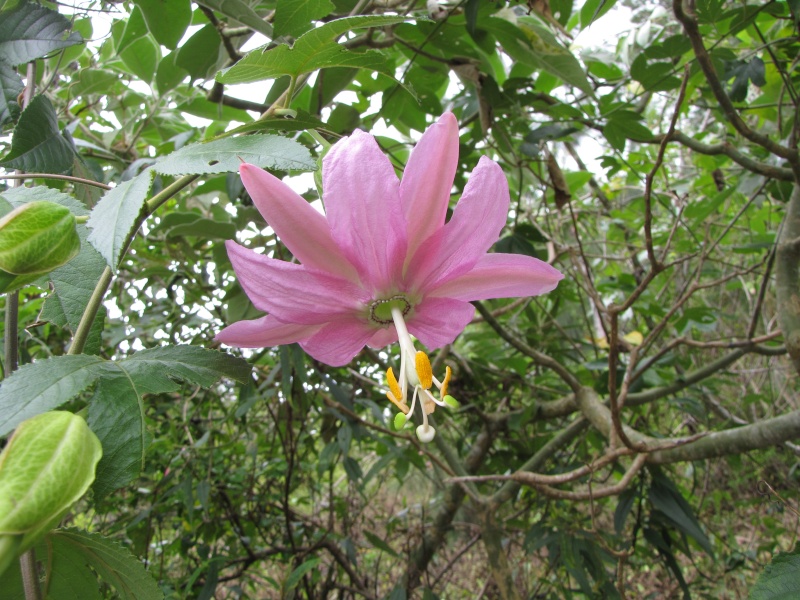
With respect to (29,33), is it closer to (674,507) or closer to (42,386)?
(42,386)

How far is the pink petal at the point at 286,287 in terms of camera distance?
57 centimetres

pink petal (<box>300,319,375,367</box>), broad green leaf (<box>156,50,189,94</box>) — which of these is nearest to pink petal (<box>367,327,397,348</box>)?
pink petal (<box>300,319,375,367</box>)

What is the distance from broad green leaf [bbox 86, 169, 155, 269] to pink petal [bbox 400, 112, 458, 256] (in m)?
0.23

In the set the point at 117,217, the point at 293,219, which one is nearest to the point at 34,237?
the point at 117,217

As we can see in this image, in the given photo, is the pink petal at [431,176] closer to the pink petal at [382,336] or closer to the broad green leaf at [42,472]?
the pink petal at [382,336]

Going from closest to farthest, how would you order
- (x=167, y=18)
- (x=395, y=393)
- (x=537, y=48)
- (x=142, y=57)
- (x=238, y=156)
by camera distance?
(x=238, y=156) < (x=395, y=393) < (x=167, y=18) < (x=537, y=48) < (x=142, y=57)

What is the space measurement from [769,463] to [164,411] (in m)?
2.92

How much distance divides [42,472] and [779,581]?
0.75 metres

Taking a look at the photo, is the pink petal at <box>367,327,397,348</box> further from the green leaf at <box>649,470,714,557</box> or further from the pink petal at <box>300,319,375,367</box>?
the green leaf at <box>649,470,714,557</box>

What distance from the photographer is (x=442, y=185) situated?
1.84ft

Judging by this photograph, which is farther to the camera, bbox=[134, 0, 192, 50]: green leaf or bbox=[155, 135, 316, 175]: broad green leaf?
bbox=[134, 0, 192, 50]: green leaf

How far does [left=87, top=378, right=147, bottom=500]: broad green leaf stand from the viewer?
0.44 m

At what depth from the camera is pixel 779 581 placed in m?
0.66

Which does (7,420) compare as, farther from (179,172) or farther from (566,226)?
(566,226)
